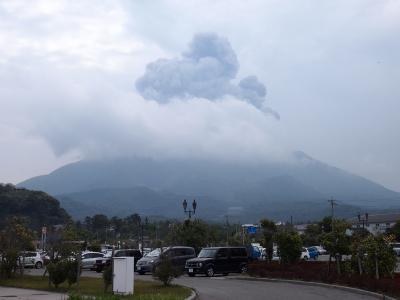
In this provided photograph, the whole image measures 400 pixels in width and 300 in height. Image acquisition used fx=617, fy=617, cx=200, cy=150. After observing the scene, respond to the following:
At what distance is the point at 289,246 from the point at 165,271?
401 inches

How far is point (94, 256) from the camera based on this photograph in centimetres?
4631

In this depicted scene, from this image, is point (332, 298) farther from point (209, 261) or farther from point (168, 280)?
point (209, 261)

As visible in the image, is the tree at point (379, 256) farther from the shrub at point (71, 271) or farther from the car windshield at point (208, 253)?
the car windshield at point (208, 253)

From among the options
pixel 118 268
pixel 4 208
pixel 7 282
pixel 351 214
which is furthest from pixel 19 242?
pixel 351 214

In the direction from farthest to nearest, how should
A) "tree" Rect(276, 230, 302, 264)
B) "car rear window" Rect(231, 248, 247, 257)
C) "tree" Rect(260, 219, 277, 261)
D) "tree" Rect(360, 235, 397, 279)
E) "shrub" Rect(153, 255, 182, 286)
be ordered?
"car rear window" Rect(231, 248, 247, 257), "tree" Rect(260, 219, 277, 261), "tree" Rect(276, 230, 302, 264), "shrub" Rect(153, 255, 182, 286), "tree" Rect(360, 235, 397, 279)

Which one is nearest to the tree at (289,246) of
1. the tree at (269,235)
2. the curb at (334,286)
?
the tree at (269,235)

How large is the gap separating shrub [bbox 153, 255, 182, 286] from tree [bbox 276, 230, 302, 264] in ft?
31.4

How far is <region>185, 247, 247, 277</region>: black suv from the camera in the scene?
33.5 m

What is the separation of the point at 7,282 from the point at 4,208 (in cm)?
8014

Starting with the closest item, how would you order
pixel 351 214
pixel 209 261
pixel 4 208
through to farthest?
pixel 209 261 < pixel 4 208 < pixel 351 214

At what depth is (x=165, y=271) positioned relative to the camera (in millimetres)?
23516

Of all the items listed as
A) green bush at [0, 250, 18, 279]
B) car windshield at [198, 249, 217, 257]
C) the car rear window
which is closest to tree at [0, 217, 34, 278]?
green bush at [0, 250, 18, 279]

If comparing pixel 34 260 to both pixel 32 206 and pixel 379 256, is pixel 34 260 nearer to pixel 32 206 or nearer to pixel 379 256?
pixel 379 256

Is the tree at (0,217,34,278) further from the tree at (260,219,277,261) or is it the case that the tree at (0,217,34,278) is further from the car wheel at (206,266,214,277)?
the tree at (260,219,277,261)
